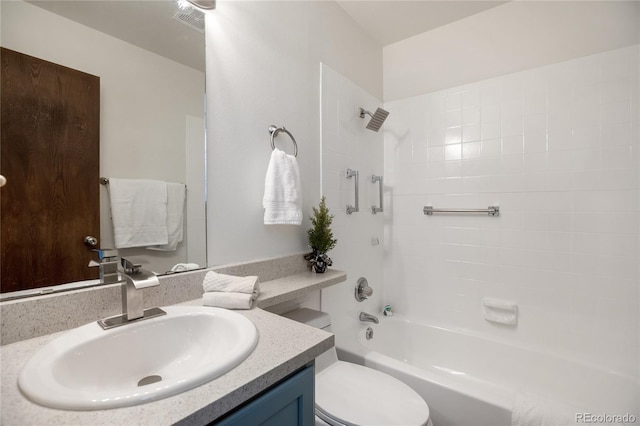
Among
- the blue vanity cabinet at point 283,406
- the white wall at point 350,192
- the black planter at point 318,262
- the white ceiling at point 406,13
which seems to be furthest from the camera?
the white ceiling at point 406,13

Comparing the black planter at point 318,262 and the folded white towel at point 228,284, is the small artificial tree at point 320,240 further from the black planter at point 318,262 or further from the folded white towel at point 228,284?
the folded white towel at point 228,284

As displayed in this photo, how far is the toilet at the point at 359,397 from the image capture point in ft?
3.53

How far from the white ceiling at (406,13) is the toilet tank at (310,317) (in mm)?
1939

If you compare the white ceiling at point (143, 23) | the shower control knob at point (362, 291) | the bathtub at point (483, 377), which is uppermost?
the white ceiling at point (143, 23)

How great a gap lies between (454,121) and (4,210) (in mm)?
2373

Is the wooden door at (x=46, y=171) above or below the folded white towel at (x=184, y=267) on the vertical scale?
above

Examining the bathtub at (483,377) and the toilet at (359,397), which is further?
the bathtub at (483,377)

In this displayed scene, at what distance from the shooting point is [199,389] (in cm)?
55

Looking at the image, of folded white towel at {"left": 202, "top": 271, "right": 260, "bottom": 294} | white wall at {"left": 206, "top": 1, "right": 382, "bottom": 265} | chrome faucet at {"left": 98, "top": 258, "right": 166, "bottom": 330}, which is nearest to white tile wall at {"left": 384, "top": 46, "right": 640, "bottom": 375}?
white wall at {"left": 206, "top": 1, "right": 382, "bottom": 265}

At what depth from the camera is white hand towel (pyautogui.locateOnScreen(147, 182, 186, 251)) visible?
1068 mm

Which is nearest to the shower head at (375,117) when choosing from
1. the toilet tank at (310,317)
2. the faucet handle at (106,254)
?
the toilet tank at (310,317)

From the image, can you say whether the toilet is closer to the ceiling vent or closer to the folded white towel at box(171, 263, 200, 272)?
the folded white towel at box(171, 263, 200, 272)

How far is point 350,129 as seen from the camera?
2.04 meters

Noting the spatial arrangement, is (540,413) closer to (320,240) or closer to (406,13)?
(320,240)
